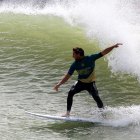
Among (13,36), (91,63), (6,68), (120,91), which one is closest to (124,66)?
(120,91)

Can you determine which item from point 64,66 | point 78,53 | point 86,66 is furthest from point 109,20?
point 78,53

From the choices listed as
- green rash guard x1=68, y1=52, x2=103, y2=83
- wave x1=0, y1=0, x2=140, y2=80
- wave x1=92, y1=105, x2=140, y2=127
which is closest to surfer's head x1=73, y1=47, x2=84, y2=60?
green rash guard x1=68, y1=52, x2=103, y2=83

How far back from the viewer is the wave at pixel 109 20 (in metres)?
14.2

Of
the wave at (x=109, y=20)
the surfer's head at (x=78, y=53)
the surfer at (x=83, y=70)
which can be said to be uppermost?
the wave at (x=109, y=20)

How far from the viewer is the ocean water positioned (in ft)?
30.8

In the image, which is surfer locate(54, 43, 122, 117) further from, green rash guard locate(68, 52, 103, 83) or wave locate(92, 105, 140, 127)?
wave locate(92, 105, 140, 127)

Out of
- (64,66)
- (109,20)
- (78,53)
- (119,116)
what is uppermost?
(109,20)

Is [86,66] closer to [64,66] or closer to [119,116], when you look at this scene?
[119,116]

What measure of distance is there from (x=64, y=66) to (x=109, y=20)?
3.98m

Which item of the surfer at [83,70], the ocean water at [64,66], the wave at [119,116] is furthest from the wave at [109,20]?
the surfer at [83,70]

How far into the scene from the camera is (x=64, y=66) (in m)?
14.2

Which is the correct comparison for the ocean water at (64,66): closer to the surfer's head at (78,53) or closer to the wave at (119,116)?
the wave at (119,116)

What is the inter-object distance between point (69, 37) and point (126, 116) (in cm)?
835

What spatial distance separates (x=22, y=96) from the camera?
37.7ft
